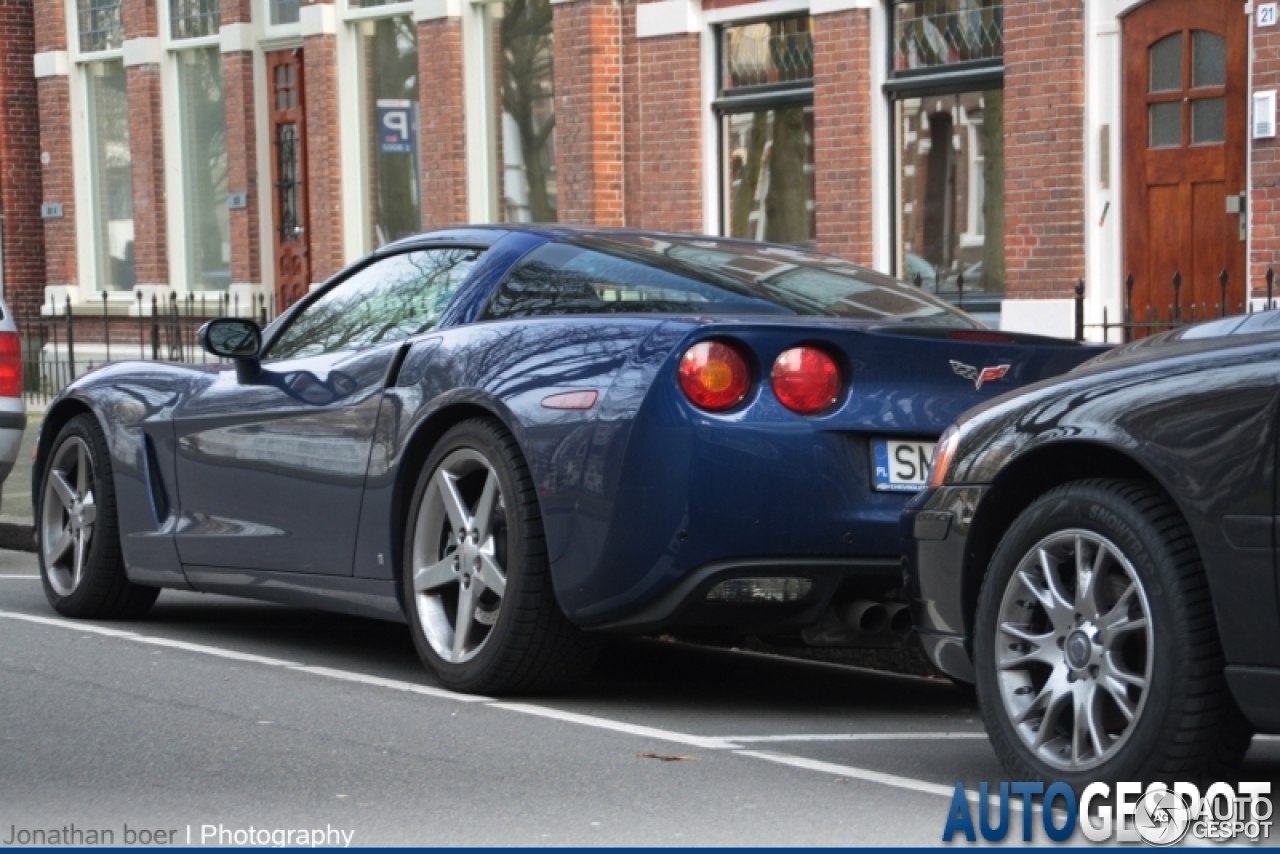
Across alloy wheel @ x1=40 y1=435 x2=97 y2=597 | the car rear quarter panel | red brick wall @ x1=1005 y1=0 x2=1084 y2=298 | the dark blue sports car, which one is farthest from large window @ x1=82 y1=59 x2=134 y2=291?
the car rear quarter panel

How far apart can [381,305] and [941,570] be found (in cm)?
281

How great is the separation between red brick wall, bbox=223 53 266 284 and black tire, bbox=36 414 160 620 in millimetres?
14291

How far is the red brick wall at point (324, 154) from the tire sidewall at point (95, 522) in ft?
42.2

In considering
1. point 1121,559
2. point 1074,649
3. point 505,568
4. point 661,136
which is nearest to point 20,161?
point 661,136

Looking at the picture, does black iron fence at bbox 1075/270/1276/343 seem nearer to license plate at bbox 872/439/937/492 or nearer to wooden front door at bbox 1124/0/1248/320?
wooden front door at bbox 1124/0/1248/320

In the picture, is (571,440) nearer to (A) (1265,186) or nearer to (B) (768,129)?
(A) (1265,186)

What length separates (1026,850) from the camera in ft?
15.1

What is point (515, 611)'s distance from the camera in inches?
253

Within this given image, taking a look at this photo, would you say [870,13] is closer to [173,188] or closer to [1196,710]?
[173,188]

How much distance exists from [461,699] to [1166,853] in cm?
264

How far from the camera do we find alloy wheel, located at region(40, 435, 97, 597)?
28.6ft

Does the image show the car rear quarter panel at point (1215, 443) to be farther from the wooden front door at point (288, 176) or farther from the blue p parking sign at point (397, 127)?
the wooden front door at point (288, 176)

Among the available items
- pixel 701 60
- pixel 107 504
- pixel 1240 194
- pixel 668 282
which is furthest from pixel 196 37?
pixel 668 282

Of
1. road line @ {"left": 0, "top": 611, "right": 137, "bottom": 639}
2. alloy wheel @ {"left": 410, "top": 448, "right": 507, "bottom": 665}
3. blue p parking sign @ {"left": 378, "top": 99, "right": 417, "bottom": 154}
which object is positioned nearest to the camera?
alloy wheel @ {"left": 410, "top": 448, "right": 507, "bottom": 665}
